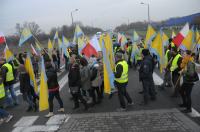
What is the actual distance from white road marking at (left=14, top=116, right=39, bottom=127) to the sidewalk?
3.39ft

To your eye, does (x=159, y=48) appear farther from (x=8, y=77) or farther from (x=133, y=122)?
(x=8, y=77)

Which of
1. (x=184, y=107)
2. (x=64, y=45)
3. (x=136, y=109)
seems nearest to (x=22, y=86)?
(x=136, y=109)

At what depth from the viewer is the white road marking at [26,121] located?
769cm

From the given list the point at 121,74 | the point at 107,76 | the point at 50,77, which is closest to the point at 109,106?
the point at 107,76

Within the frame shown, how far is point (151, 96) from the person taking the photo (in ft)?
30.9

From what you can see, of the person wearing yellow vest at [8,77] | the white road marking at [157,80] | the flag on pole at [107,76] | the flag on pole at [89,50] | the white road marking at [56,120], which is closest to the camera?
the white road marking at [56,120]

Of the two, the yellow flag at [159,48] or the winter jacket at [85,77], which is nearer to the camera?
the winter jacket at [85,77]

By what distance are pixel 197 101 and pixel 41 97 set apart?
4865 mm

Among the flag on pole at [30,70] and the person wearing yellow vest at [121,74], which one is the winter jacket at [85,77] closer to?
the person wearing yellow vest at [121,74]

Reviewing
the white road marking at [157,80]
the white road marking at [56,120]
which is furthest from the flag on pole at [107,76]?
the white road marking at [157,80]

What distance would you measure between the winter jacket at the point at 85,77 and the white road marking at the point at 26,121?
68.5 inches

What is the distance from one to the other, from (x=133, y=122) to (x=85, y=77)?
87.3 inches

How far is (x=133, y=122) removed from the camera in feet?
23.9

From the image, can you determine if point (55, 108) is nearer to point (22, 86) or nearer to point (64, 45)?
point (22, 86)
